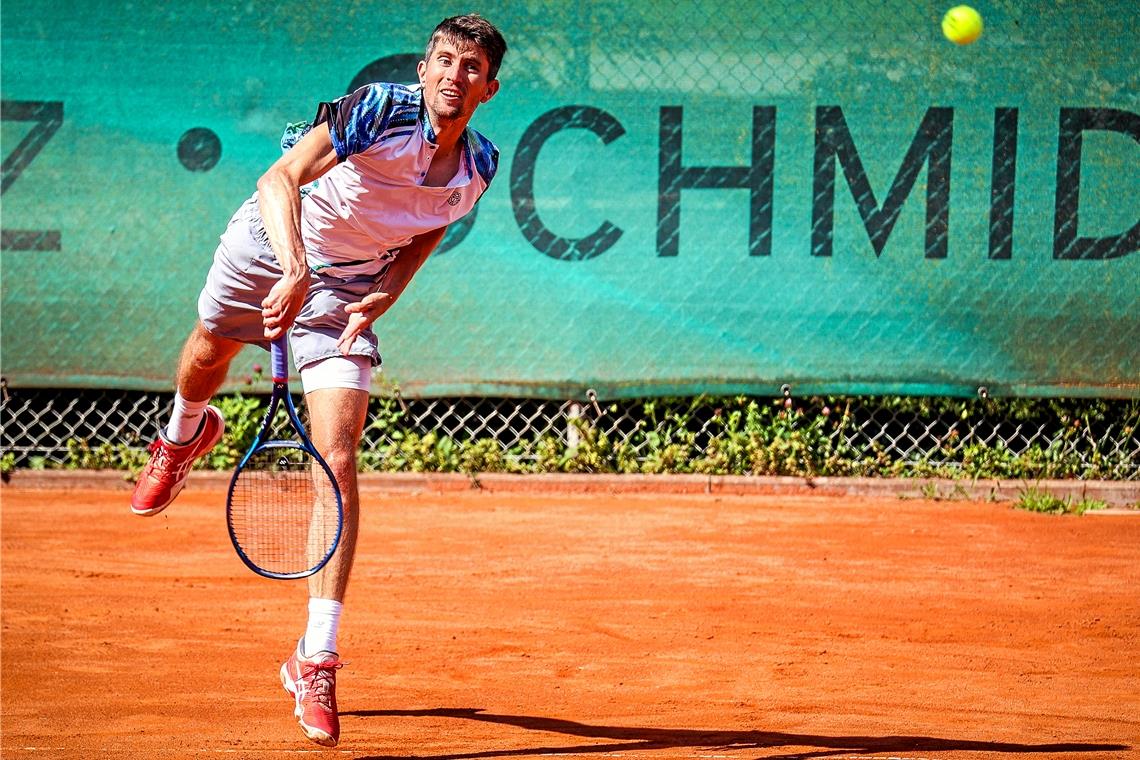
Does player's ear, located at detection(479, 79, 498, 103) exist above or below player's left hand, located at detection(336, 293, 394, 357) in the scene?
above

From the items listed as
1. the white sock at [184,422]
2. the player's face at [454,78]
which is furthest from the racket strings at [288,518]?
the player's face at [454,78]

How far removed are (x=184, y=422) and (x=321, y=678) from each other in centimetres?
132

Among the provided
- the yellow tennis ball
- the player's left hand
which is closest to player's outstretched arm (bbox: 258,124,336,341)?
the player's left hand

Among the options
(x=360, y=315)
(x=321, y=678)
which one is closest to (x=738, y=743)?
(x=321, y=678)

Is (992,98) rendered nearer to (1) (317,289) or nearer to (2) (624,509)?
(2) (624,509)

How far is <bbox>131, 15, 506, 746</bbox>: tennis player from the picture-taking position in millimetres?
2988

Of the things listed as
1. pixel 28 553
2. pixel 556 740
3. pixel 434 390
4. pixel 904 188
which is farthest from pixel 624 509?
pixel 556 740

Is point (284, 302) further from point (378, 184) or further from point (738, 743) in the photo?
point (738, 743)

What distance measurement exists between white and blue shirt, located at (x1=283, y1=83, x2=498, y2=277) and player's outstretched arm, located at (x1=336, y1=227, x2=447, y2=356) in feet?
0.14

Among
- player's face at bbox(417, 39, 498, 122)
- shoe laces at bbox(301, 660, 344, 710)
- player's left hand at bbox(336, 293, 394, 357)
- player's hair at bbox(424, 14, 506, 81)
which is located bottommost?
shoe laces at bbox(301, 660, 344, 710)

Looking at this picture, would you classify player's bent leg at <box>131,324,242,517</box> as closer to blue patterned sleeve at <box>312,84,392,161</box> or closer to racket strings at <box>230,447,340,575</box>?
racket strings at <box>230,447,340,575</box>

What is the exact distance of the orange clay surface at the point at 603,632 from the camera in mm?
3232

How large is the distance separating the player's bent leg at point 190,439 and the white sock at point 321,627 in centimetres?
100

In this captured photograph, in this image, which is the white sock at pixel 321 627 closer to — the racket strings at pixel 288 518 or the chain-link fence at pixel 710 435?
the racket strings at pixel 288 518
